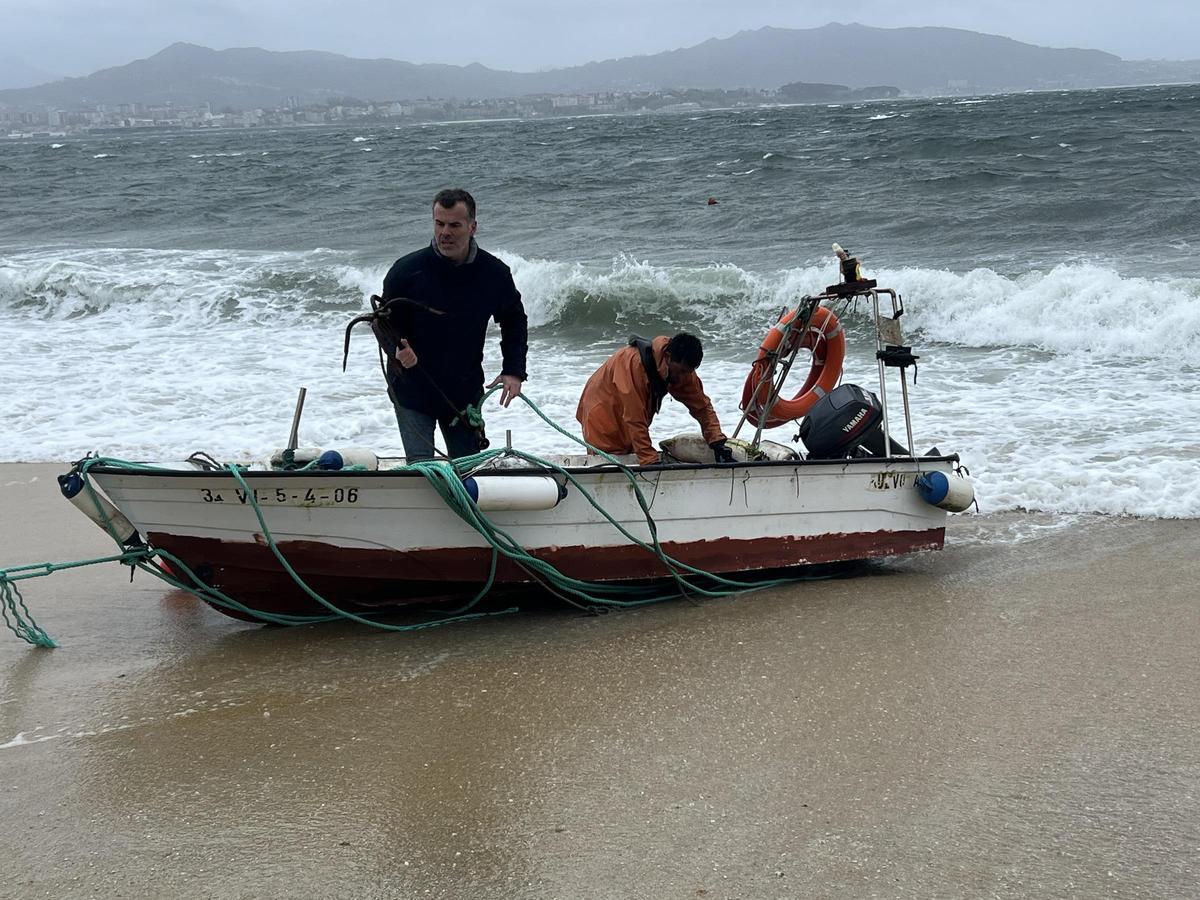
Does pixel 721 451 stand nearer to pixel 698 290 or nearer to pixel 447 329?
pixel 447 329

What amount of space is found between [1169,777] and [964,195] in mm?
18925

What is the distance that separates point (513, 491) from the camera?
4.71 m

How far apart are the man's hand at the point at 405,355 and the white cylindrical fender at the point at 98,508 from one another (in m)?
1.28

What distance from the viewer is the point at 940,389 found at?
9.86 m

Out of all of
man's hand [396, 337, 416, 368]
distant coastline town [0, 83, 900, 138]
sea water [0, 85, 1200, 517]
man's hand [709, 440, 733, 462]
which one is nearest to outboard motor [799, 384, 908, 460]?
man's hand [709, 440, 733, 462]

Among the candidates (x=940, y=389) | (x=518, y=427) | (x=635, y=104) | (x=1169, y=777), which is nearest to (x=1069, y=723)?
(x=1169, y=777)

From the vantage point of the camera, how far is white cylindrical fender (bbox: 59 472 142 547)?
4.34 metres

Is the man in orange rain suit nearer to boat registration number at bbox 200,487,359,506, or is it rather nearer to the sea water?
boat registration number at bbox 200,487,359,506

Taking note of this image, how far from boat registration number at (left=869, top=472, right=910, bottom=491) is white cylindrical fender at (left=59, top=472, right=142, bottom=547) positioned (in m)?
3.38

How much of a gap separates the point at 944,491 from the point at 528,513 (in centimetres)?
214

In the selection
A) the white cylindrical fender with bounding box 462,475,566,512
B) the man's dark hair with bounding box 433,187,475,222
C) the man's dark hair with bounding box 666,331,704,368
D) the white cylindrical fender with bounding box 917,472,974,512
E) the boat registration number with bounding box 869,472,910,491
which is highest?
the man's dark hair with bounding box 433,187,475,222

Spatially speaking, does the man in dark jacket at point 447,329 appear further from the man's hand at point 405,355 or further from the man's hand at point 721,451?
the man's hand at point 721,451

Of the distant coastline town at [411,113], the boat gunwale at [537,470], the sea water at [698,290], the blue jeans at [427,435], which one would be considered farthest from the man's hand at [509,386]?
the distant coastline town at [411,113]

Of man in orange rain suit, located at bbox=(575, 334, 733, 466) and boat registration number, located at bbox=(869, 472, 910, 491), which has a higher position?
man in orange rain suit, located at bbox=(575, 334, 733, 466)
